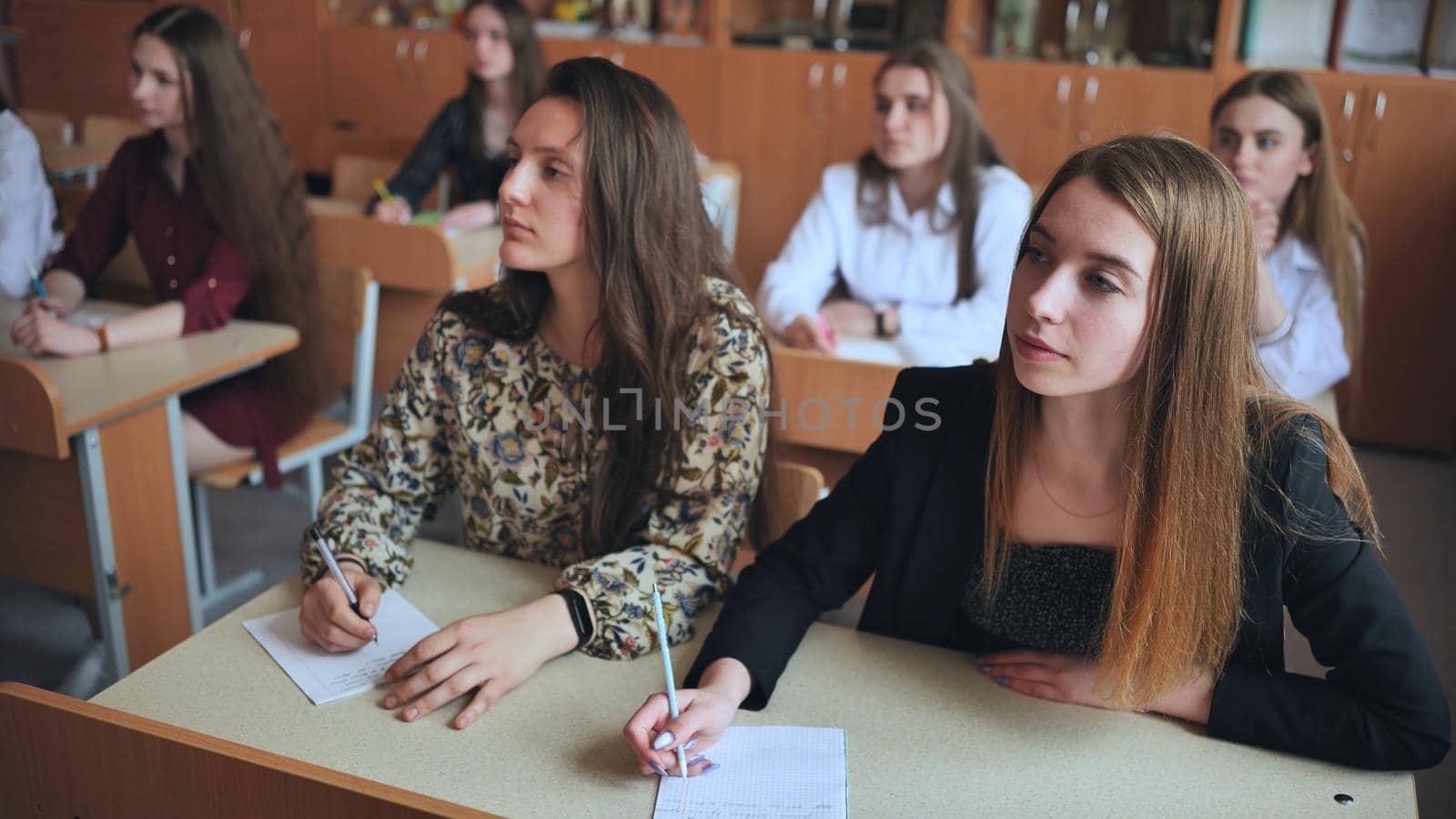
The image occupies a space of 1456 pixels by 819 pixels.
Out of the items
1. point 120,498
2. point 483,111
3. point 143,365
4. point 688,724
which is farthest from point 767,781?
point 483,111

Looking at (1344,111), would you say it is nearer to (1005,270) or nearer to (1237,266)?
(1005,270)

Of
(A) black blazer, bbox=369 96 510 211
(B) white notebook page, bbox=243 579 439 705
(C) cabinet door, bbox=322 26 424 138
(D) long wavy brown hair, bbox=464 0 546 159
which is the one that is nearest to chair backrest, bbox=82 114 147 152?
(C) cabinet door, bbox=322 26 424 138

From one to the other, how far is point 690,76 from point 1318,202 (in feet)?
8.37

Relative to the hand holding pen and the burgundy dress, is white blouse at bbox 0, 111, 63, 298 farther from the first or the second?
the hand holding pen

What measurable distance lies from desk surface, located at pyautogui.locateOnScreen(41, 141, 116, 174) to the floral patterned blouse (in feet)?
10.8

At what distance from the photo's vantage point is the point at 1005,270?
2936 mm

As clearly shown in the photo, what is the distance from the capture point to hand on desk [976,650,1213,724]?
1.18 m

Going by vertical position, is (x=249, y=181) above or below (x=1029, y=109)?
below

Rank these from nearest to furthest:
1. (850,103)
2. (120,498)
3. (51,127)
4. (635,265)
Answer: (635,265), (120,498), (850,103), (51,127)

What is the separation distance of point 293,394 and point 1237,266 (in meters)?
2.08

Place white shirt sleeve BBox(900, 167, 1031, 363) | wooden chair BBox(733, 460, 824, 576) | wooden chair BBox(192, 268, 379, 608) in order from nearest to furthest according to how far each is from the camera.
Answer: wooden chair BBox(733, 460, 824, 576)
wooden chair BBox(192, 268, 379, 608)
white shirt sleeve BBox(900, 167, 1031, 363)

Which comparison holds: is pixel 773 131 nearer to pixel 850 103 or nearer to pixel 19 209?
pixel 850 103

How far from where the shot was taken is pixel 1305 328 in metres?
2.58

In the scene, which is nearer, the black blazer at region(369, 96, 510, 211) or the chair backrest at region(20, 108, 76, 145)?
the black blazer at region(369, 96, 510, 211)
